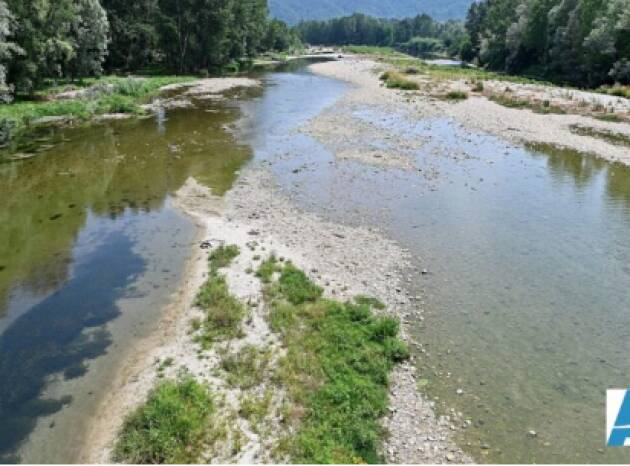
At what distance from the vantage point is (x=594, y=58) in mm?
75312

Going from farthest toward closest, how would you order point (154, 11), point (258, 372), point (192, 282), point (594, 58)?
point (154, 11)
point (594, 58)
point (192, 282)
point (258, 372)

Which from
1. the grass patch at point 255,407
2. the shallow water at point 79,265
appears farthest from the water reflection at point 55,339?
the grass patch at point 255,407

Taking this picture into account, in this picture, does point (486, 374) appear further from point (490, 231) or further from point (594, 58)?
point (594, 58)

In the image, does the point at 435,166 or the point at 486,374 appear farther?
the point at 435,166

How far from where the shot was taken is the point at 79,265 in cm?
2100

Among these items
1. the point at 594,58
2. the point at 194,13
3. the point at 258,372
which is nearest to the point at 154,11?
the point at 194,13

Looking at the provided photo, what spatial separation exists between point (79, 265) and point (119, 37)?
73884 mm

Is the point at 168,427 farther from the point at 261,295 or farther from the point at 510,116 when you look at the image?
the point at 510,116

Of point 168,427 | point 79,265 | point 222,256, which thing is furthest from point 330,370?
point 79,265

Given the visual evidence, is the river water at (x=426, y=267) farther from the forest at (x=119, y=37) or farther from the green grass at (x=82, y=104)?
the forest at (x=119, y=37)

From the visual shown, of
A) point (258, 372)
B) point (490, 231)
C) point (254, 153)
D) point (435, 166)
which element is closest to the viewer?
point (258, 372)

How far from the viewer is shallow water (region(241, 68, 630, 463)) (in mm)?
12867

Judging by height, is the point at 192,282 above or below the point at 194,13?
below

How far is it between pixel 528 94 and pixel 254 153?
144 feet
